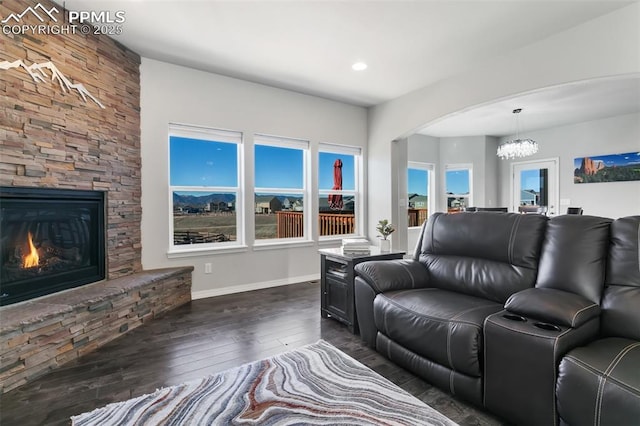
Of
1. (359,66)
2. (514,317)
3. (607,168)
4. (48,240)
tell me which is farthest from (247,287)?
(607,168)

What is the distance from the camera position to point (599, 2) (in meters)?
2.55

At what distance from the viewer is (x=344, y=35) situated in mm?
3025

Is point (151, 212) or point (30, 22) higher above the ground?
point (30, 22)

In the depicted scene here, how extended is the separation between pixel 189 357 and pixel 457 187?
265 inches

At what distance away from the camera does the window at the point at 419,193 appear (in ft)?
23.4

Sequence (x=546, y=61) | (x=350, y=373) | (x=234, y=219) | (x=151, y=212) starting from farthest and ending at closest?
(x=234, y=219)
(x=151, y=212)
(x=546, y=61)
(x=350, y=373)

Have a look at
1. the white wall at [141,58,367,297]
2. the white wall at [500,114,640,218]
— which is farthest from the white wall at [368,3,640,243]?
the white wall at [500,114,640,218]

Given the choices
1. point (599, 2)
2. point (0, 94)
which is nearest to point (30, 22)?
point (0, 94)

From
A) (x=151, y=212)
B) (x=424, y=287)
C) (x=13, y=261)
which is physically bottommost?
(x=424, y=287)

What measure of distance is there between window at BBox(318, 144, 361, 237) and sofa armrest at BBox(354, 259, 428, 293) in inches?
98.9

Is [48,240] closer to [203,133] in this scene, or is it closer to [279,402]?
[203,133]

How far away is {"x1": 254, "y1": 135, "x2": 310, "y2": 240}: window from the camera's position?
445cm

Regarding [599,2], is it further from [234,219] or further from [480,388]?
[234,219]

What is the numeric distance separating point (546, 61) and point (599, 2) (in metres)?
0.60
